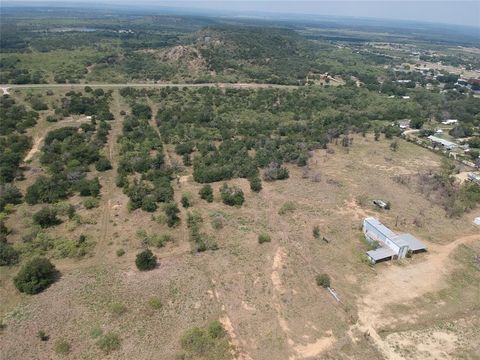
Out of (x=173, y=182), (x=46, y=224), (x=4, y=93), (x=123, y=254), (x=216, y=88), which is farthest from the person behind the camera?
(x=216, y=88)

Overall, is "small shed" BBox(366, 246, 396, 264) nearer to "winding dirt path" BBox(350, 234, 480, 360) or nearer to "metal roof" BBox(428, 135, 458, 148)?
"winding dirt path" BBox(350, 234, 480, 360)

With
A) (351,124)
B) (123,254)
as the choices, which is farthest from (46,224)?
(351,124)

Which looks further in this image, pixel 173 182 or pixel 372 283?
pixel 173 182

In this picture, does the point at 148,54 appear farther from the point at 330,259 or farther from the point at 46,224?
the point at 330,259

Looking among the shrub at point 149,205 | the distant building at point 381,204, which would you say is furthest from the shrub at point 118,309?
the distant building at point 381,204

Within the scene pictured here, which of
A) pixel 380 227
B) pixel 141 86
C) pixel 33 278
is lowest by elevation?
pixel 141 86

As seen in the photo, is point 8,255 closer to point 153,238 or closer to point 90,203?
point 90,203

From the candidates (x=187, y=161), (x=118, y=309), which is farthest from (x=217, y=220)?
(x=187, y=161)
